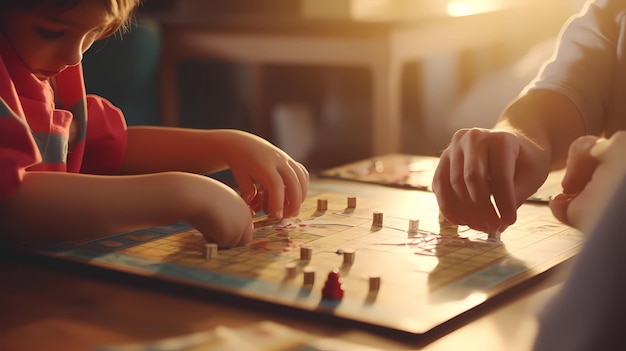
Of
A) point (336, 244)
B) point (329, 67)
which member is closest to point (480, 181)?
point (336, 244)

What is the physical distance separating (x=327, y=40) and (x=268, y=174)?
5.27 ft

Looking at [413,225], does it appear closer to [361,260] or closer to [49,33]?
[361,260]

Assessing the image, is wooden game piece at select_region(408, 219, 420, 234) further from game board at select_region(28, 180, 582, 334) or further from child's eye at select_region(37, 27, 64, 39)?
child's eye at select_region(37, 27, 64, 39)

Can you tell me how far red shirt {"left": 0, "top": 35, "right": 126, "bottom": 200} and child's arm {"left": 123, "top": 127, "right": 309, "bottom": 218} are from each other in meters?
0.03

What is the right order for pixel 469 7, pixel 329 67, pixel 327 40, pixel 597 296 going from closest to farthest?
pixel 597 296
pixel 327 40
pixel 469 7
pixel 329 67

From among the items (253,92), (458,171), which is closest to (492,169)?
(458,171)

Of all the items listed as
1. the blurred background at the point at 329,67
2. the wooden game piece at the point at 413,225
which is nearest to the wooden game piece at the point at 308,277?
the wooden game piece at the point at 413,225

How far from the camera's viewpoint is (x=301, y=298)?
64 cm

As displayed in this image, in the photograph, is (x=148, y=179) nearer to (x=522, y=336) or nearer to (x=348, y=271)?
(x=348, y=271)

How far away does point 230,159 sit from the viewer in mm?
1054

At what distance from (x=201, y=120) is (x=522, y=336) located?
2.73 meters

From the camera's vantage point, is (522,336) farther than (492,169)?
No

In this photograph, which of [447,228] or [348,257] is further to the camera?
[447,228]

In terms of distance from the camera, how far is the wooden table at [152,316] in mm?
570
